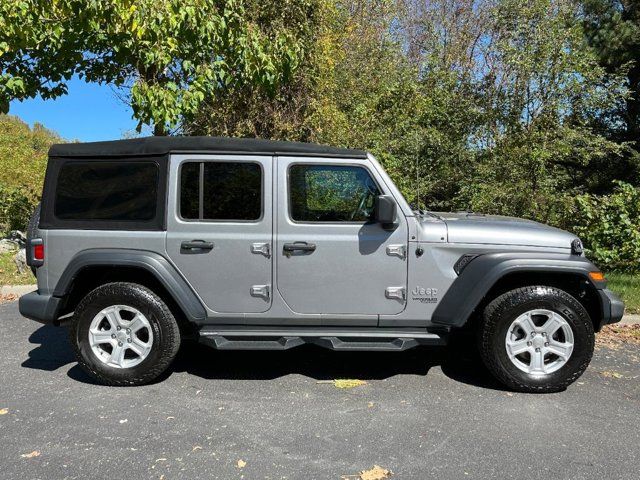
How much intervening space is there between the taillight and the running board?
1.41 m

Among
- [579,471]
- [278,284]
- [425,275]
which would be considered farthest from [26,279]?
[579,471]

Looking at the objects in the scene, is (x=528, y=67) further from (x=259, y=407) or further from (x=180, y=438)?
(x=180, y=438)

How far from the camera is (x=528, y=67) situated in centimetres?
888

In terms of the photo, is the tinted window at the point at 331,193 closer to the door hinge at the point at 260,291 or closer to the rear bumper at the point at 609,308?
the door hinge at the point at 260,291

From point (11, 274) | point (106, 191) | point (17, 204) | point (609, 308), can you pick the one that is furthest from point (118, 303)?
point (17, 204)

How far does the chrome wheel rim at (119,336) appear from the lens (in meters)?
4.07

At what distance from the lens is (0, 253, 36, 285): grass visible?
7758 mm

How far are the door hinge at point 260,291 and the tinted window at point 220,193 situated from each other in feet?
1.76

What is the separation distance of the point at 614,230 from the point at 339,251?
5.58 m

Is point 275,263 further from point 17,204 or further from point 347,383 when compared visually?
point 17,204

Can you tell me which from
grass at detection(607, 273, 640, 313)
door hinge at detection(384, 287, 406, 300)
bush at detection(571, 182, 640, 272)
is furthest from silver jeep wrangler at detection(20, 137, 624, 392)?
bush at detection(571, 182, 640, 272)

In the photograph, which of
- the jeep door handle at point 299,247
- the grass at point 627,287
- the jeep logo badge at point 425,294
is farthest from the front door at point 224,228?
the grass at point 627,287

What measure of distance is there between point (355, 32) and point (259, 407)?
533 inches

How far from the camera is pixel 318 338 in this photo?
403cm
